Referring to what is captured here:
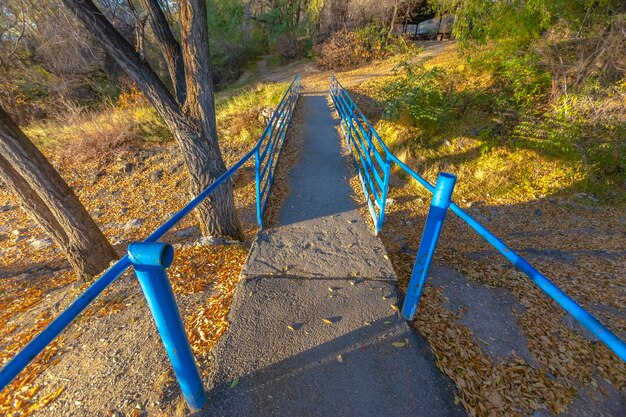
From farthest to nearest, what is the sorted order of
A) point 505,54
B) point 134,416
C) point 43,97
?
1. point 43,97
2. point 505,54
3. point 134,416

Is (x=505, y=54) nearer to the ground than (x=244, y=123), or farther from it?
farther from it

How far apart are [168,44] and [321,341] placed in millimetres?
3568

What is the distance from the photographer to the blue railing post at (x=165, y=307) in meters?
1.12

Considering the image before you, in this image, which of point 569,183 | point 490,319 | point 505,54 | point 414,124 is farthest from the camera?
point 414,124

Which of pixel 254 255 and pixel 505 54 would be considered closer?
pixel 254 255

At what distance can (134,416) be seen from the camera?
1573 mm

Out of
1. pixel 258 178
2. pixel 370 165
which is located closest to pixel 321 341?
pixel 258 178

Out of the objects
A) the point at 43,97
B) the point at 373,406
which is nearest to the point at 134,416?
the point at 373,406

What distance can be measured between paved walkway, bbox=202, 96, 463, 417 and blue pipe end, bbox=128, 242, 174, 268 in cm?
107

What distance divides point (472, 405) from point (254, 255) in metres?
2.18

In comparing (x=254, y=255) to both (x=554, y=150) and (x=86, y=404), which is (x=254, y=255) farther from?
(x=554, y=150)

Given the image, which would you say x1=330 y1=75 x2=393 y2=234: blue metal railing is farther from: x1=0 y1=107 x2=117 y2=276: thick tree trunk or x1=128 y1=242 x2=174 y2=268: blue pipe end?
x1=0 y1=107 x2=117 y2=276: thick tree trunk

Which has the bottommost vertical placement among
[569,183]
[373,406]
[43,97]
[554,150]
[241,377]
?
[569,183]

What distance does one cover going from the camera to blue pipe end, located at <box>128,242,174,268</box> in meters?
1.11
